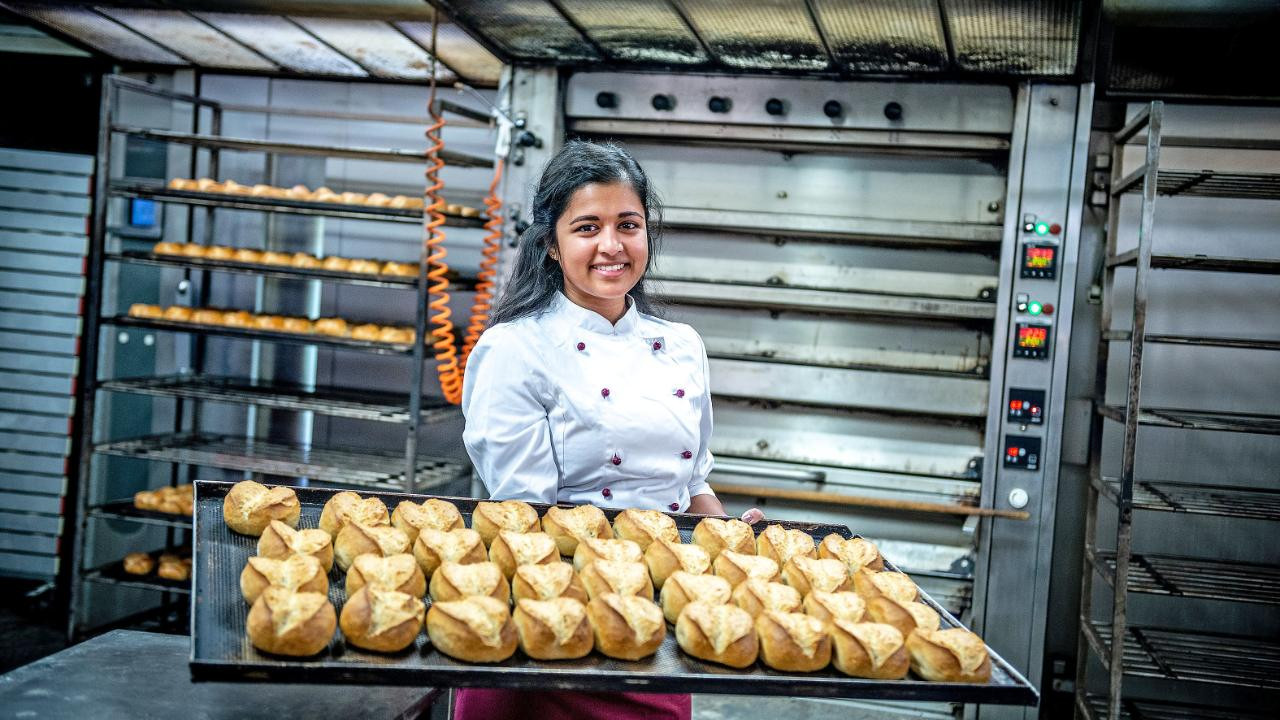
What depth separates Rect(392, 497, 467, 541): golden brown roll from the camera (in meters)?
1.63

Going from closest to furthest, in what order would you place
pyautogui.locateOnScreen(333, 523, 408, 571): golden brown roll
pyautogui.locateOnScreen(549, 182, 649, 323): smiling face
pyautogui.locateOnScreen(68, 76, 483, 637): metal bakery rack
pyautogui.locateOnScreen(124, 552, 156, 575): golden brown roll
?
pyautogui.locateOnScreen(333, 523, 408, 571): golden brown roll < pyautogui.locateOnScreen(549, 182, 649, 323): smiling face < pyautogui.locateOnScreen(68, 76, 483, 637): metal bakery rack < pyautogui.locateOnScreen(124, 552, 156, 575): golden brown roll

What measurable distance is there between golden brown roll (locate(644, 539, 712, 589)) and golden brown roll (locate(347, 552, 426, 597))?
373 millimetres

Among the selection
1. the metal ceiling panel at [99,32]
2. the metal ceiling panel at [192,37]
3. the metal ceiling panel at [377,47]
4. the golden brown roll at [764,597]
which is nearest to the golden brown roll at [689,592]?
the golden brown roll at [764,597]

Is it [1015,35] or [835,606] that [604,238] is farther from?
[1015,35]

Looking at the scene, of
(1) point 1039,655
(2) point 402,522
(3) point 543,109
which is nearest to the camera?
(2) point 402,522

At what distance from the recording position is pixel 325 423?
425 cm

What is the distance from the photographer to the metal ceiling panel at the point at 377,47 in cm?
348

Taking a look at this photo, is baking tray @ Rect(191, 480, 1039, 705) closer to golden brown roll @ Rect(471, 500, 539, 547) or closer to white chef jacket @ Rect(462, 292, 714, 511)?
golden brown roll @ Rect(471, 500, 539, 547)

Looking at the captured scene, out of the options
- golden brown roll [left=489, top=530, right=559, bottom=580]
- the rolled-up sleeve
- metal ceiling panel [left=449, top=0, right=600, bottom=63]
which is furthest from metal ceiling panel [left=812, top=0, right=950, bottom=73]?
golden brown roll [left=489, top=530, right=559, bottom=580]

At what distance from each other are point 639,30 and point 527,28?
0.39m

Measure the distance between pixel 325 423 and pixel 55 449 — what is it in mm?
1342

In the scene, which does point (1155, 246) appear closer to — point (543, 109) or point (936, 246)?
point (936, 246)

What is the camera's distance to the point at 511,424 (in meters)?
1.75

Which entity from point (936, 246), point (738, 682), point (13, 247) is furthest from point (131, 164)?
point (738, 682)
